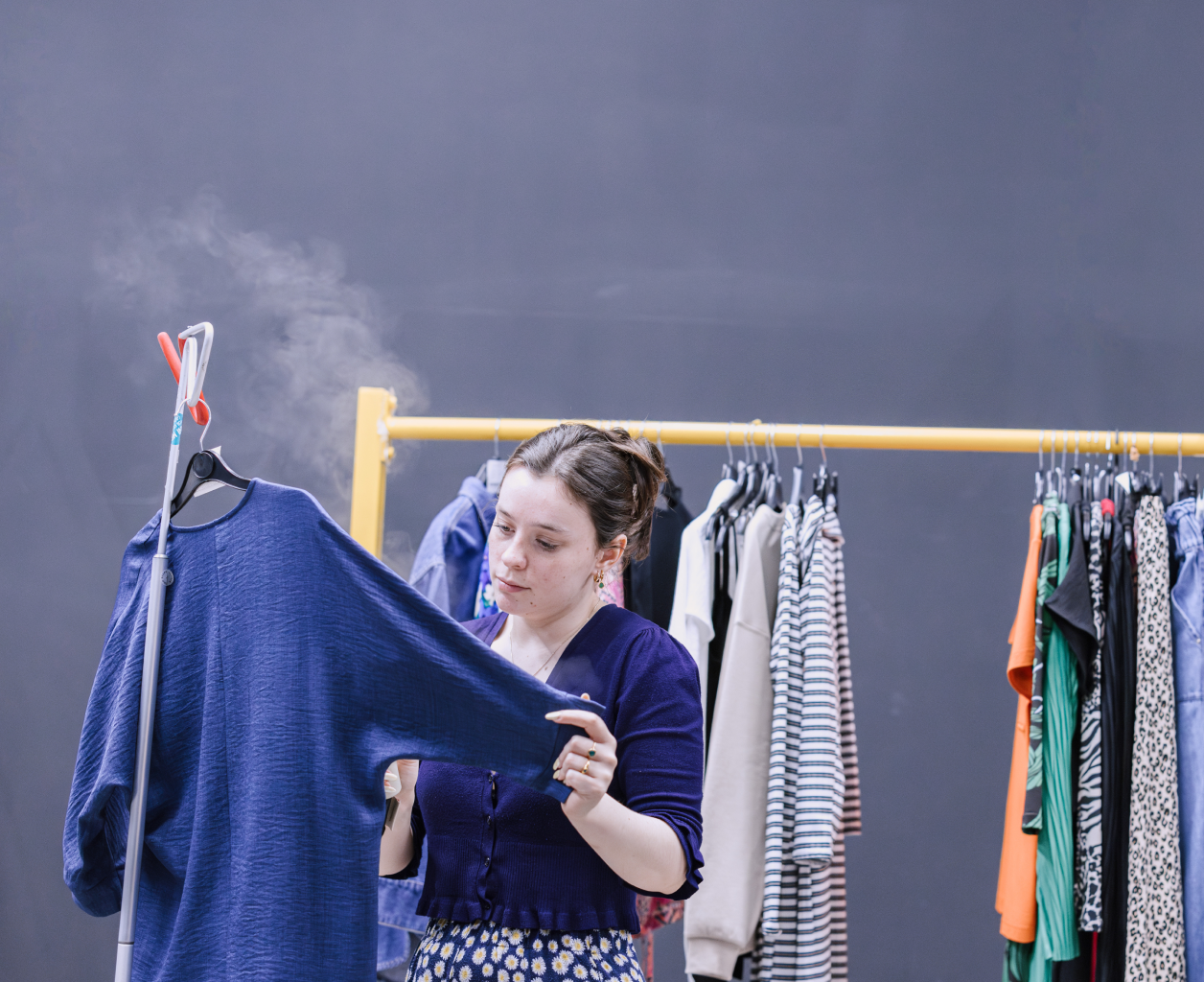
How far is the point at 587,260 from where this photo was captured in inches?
113

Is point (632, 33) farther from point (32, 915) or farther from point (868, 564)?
point (32, 915)

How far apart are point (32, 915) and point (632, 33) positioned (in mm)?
2854

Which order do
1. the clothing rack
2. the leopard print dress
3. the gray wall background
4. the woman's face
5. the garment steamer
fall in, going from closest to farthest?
the garment steamer
the woman's face
the leopard print dress
the clothing rack
the gray wall background

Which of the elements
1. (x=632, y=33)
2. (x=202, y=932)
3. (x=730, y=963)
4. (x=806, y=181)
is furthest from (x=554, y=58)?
(x=202, y=932)

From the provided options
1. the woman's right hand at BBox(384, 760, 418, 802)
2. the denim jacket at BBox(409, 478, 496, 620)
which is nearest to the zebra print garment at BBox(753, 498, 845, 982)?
the denim jacket at BBox(409, 478, 496, 620)

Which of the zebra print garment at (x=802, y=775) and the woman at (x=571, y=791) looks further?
the zebra print garment at (x=802, y=775)

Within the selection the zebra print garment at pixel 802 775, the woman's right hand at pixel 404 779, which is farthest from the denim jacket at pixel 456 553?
the woman's right hand at pixel 404 779

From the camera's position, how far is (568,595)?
1.18 metres

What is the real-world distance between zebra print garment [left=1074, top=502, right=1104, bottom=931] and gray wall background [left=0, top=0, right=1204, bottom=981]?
0.83 meters

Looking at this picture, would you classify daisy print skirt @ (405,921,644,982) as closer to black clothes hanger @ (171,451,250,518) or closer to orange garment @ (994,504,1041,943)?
black clothes hanger @ (171,451,250,518)

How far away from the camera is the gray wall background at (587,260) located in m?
2.75

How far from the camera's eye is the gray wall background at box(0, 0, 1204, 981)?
2746 millimetres

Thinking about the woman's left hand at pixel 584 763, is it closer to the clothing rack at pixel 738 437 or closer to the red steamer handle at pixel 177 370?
the red steamer handle at pixel 177 370

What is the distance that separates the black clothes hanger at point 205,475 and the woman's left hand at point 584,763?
0.41 m
